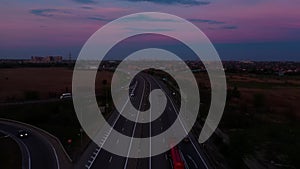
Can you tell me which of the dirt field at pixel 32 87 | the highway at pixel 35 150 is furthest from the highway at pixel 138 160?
the dirt field at pixel 32 87

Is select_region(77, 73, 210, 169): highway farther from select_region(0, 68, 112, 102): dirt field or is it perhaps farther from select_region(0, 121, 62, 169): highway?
select_region(0, 68, 112, 102): dirt field

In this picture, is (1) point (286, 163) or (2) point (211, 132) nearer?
(1) point (286, 163)

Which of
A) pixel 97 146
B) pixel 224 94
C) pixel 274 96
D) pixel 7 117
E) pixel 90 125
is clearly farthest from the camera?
pixel 274 96

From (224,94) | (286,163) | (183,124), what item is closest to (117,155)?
(286,163)

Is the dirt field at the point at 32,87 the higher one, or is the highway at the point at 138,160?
the highway at the point at 138,160

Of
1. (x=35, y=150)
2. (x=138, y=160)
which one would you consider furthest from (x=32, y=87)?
(x=138, y=160)

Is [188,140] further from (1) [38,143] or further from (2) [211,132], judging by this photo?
(1) [38,143]

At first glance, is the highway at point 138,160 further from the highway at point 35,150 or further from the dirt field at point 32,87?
the dirt field at point 32,87

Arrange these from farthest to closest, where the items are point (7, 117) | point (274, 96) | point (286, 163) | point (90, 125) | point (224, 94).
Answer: point (274, 96)
point (224, 94)
point (7, 117)
point (90, 125)
point (286, 163)
